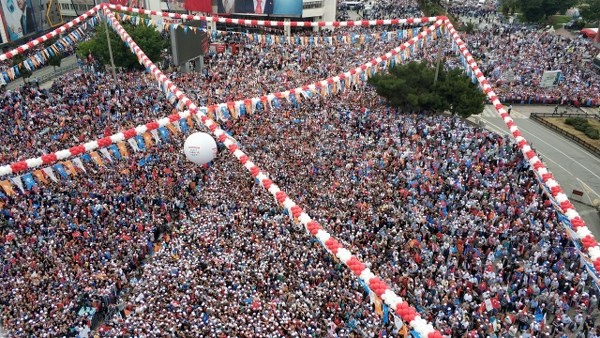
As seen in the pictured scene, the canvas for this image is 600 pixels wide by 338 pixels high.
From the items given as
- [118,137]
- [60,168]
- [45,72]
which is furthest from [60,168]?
[45,72]

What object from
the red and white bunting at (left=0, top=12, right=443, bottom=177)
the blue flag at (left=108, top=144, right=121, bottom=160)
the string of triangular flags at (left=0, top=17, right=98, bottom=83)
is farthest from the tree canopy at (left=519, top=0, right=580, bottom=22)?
the blue flag at (left=108, top=144, right=121, bottom=160)

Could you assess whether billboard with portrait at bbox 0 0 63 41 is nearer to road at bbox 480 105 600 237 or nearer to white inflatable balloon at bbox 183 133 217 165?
white inflatable balloon at bbox 183 133 217 165

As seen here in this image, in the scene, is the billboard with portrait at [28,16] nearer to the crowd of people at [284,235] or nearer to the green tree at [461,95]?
the crowd of people at [284,235]

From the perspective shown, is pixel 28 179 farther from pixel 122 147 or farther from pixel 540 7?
pixel 540 7

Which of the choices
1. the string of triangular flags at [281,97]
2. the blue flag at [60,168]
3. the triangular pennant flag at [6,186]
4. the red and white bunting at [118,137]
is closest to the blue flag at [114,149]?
the red and white bunting at [118,137]

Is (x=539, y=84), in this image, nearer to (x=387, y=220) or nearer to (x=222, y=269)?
(x=387, y=220)

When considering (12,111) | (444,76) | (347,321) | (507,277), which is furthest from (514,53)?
(12,111)
